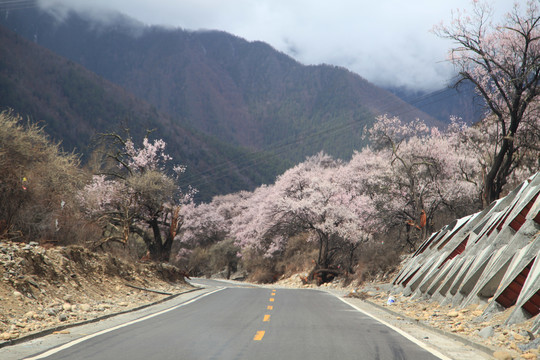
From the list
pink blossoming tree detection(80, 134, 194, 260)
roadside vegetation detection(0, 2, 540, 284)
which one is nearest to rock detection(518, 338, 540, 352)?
roadside vegetation detection(0, 2, 540, 284)

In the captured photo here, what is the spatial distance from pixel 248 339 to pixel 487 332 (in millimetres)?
4780

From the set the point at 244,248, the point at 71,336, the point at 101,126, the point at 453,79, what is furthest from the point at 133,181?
the point at 101,126

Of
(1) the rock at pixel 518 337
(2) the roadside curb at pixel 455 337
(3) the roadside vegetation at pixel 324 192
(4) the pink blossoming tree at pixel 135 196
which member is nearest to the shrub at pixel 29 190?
(3) the roadside vegetation at pixel 324 192

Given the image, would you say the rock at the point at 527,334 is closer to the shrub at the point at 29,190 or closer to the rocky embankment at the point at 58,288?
the rocky embankment at the point at 58,288

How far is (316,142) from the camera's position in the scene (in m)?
175

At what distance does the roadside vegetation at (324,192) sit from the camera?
20500mm

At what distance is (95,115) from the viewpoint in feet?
370

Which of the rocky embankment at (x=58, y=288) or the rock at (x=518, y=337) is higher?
the rock at (x=518, y=337)

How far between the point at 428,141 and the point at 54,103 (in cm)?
9613

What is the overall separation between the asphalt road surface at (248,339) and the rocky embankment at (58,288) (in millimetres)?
1739

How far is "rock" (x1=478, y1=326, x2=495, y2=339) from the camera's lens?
9868 millimetres

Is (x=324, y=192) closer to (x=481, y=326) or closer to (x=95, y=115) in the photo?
(x=481, y=326)

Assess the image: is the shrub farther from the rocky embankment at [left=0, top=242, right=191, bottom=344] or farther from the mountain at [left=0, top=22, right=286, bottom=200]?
the mountain at [left=0, top=22, right=286, bottom=200]

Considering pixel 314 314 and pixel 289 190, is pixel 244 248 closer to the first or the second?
pixel 289 190
